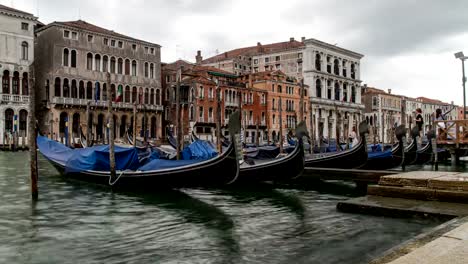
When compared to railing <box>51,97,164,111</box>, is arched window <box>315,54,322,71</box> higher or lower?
higher

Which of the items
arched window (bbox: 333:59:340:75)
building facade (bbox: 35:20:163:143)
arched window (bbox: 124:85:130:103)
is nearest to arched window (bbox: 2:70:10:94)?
building facade (bbox: 35:20:163:143)

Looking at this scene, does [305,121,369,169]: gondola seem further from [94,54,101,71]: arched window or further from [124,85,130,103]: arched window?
[124,85,130,103]: arched window

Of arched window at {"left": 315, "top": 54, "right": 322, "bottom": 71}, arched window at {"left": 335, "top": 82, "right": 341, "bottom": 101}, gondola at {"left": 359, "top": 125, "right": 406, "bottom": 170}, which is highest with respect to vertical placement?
arched window at {"left": 315, "top": 54, "right": 322, "bottom": 71}

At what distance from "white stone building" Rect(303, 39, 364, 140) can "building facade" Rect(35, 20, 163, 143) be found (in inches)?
566

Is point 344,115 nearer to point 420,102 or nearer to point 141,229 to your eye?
point 420,102

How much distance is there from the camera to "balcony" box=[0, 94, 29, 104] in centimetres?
2342

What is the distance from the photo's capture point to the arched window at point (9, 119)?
77.6ft

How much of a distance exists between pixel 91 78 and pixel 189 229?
73.9 ft

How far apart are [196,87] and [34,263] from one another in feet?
80.8

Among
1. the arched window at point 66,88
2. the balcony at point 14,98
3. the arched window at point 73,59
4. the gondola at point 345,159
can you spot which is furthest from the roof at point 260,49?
the gondola at point 345,159

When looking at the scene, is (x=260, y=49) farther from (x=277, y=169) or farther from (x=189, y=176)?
(x=189, y=176)

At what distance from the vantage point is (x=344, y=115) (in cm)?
4241

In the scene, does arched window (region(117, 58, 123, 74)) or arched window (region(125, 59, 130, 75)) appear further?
arched window (region(125, 59, 130, 75))

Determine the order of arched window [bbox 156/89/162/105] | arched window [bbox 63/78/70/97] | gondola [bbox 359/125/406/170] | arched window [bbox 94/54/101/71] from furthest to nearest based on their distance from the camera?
arched window [bbox 156/89/162/105], arched window [bbox 94/54/101/71], arched window [bbox 63/78/70/97], gondola [bbox 359/125/406/170]
